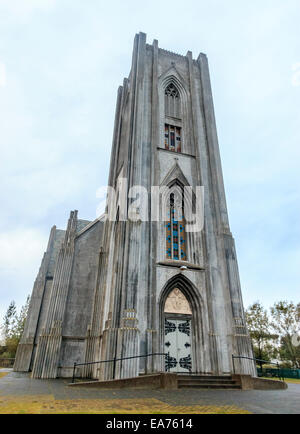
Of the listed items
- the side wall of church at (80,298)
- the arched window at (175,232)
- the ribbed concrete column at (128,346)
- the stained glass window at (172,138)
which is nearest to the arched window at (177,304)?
the arched window at (175,232)

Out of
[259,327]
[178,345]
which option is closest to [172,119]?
[178,345]

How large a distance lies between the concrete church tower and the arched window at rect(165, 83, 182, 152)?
0.26 feet

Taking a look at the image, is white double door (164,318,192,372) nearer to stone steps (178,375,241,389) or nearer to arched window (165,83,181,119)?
stone steps (178,375,241,389)

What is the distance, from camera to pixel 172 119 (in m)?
21.1

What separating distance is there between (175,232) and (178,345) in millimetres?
6198

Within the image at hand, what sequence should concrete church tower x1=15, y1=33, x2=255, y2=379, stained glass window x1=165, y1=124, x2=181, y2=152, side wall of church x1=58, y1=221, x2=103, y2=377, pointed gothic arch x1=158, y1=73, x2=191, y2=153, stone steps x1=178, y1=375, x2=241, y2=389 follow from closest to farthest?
stone steps x1=178, y1=375, x2=241, y2=389 → concrete church tower x1=15, y1=33, x2=255, y2=379 → side wall of church x1=58, y1=221, x2=103, y2=377 → stained glass window x1=165, y1=124, x2=181, y2=152 → pointed gothic arch x1=158, y1=73, x2=191, y2=153

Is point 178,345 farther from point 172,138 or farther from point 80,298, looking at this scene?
point 172,138

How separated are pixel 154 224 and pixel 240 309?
648cm

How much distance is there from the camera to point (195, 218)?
17516 mm

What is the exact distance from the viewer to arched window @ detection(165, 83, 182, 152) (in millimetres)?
20297

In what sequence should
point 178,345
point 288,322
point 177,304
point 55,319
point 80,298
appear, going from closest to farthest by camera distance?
point 178,345, point 177,304, point 55,319, point 80,298, point 288,322

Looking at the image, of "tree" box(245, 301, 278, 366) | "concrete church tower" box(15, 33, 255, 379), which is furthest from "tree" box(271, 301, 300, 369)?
"concrete church tower" box(15, 33, 255, 379)
